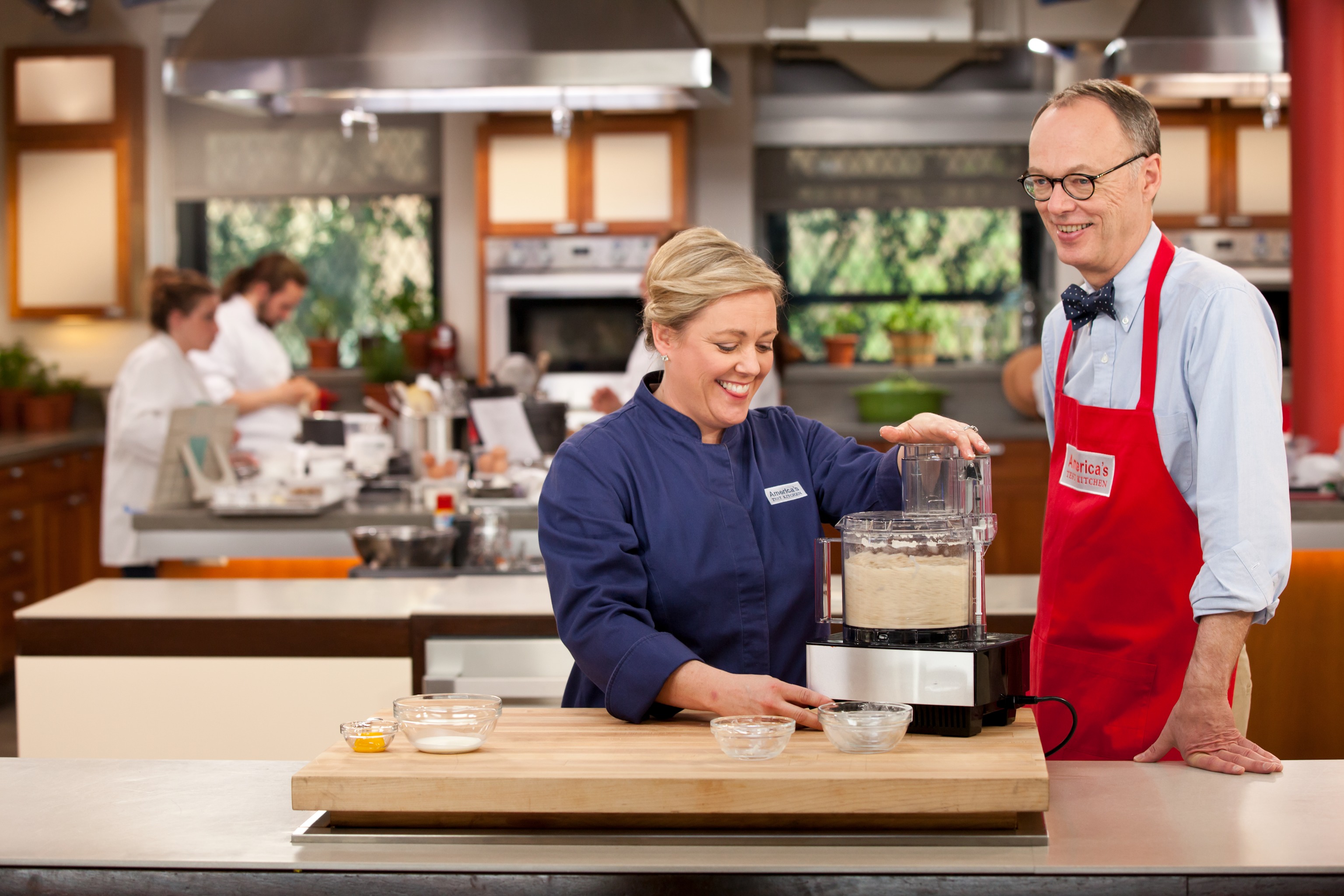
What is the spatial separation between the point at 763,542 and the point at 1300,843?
0.78 m

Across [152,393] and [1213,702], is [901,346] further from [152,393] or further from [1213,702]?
[1213,702]

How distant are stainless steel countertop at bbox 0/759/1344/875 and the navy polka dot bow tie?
667 mm

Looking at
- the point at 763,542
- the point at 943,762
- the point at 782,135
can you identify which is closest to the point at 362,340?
the point at 782,135

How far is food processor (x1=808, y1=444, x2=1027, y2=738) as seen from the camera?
1576mm

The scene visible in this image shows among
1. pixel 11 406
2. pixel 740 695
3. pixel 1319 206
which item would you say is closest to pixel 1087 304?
pixel 740 695

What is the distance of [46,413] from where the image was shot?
23.0 ft

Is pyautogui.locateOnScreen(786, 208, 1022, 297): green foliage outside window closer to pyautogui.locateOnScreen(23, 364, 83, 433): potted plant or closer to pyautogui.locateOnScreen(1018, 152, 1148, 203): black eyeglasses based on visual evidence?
pyautogui.locateOnScreen(23, 364, 83, 433): potted plant

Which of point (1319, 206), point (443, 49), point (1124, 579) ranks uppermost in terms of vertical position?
point (443, 49)

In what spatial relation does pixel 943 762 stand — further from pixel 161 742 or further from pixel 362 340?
pixel 362 340

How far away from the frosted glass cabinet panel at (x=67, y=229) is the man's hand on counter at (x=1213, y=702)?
22.2 ft

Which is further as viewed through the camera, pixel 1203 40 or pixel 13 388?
pixel 13 388

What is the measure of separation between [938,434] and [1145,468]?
0.31 m

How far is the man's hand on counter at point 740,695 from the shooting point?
5.34 feet

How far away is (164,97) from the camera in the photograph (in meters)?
7.53
